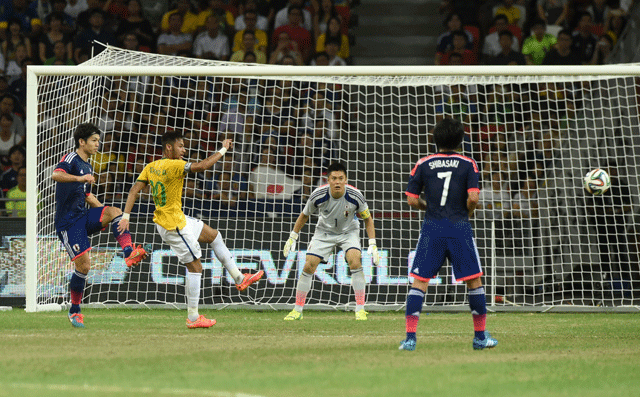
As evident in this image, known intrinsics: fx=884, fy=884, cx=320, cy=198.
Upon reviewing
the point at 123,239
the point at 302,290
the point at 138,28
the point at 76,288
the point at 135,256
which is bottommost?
the point at 302,290

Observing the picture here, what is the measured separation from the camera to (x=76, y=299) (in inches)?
370

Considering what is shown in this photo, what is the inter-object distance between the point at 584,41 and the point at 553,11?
1.51 metres

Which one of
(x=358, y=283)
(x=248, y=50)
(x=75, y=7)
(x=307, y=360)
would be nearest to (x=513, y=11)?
(x=248, y=50)

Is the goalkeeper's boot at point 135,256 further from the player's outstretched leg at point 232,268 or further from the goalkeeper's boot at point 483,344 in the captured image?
the goalkeeper's boot at point 483,344

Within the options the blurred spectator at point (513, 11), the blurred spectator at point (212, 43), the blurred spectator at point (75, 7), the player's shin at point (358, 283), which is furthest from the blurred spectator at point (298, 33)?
the player's shin at point (358, 283)

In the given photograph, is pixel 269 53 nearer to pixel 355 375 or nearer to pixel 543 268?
pixel 543 268

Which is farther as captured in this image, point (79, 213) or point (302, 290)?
point (302, 290)

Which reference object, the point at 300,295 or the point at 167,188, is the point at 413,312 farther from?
the point at 300,295

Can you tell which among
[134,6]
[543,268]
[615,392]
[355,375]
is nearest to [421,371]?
[355,375]

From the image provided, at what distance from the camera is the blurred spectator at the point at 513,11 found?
58.4 ft

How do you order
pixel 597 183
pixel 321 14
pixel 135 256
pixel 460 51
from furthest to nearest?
pixel 321 14 < pixel 460 51 < pixel 597 183 < pixel 135 256

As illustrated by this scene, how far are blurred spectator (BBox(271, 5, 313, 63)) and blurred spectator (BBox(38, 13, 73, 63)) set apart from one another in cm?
428

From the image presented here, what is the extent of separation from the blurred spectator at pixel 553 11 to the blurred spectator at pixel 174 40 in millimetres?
7062

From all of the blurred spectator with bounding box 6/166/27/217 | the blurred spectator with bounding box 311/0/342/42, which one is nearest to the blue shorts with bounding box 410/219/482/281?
the blurred spectator with bounding box 6/166/27/217
